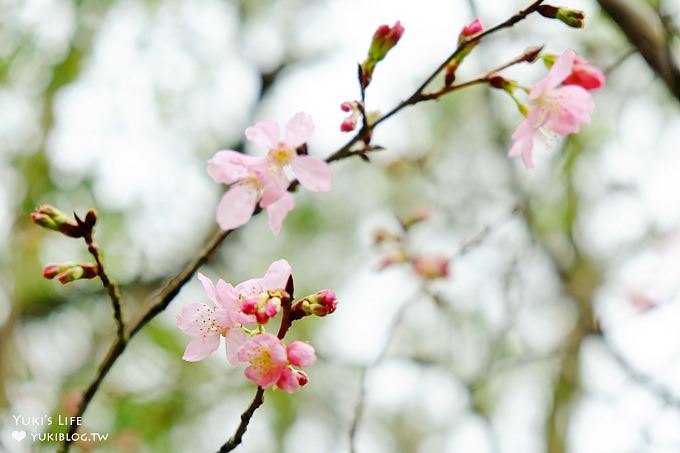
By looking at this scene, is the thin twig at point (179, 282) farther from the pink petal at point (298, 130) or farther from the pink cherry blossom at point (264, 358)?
the pink cherry blossom at point (264, 358)

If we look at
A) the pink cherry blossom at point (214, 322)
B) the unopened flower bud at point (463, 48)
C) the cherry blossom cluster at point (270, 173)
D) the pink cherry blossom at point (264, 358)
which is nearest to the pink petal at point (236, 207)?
the cherry blossom cluster at point (270, 173)

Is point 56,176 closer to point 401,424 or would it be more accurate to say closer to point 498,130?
point 498,130

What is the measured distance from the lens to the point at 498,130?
2.71m

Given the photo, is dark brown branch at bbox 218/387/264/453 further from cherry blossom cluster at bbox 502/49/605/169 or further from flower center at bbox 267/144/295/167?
cherry blossom cluster at bbox 502/49/605/169

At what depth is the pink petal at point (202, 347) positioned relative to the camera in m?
0.88

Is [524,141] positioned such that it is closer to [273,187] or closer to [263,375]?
[273,187]

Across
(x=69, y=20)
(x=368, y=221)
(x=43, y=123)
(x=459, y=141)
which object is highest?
(x=69, y=20)

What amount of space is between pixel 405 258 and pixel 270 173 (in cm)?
109

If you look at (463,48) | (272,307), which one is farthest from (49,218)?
(463,48)

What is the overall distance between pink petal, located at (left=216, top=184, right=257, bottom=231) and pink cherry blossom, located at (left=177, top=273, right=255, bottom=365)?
11cm

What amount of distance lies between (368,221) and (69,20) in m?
2.90

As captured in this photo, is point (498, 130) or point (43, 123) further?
point (43, 123)

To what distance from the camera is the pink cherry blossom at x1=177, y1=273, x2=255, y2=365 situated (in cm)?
84

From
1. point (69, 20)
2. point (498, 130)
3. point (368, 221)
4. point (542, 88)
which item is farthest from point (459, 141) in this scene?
point (542, 88)
